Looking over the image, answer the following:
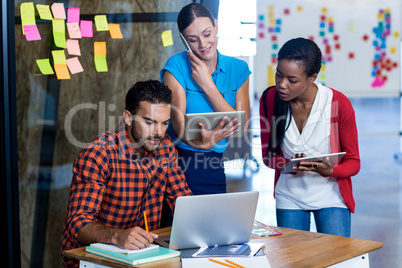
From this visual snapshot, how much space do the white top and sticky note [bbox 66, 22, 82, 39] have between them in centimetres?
127

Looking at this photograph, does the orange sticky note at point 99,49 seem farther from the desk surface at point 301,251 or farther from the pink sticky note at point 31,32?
the desk surface at point 301,251

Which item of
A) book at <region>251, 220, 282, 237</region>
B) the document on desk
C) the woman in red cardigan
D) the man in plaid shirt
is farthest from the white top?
the document on desk

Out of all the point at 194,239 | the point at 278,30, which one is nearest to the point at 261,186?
the point at 278,30

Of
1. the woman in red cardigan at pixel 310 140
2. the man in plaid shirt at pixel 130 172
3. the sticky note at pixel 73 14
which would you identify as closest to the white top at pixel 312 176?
the woman in red cardigan at pixel 310 140

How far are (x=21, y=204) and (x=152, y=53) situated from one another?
3.96ft

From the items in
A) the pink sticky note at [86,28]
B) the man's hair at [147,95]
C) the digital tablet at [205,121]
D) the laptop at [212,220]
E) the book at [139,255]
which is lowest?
the book at [139,255]

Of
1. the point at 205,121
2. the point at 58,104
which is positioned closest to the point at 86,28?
the point at 58,104

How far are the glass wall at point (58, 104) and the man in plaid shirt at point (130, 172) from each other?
35.7 inches

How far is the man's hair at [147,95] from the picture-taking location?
7.09ft

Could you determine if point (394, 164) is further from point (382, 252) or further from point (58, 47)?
point (58, 47)

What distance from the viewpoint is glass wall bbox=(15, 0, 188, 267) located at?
2.87 meters

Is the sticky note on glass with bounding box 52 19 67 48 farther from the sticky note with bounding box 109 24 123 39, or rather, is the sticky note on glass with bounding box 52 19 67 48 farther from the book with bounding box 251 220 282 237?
the book with bounding box 251 220 282 237

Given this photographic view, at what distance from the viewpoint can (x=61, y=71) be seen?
2949 millimetres

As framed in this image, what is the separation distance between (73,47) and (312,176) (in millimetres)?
1440
